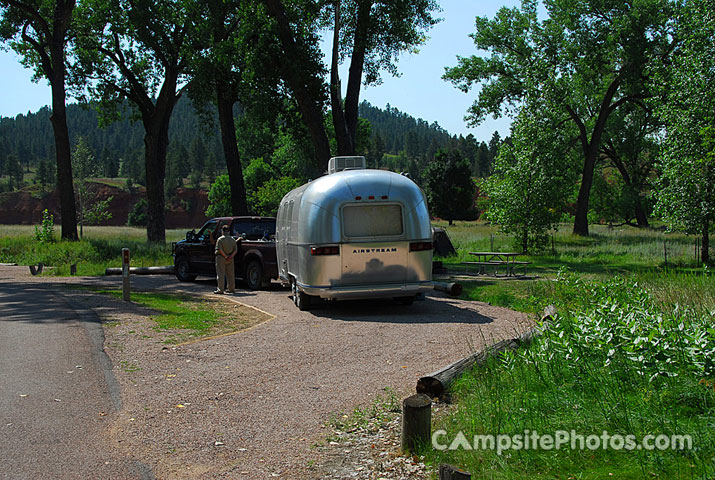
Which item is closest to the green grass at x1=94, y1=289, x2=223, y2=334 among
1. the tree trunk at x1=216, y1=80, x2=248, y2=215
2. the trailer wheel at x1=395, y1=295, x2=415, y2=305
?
the trailer wheel at x1=395, y1=295, x2=415, y2=305

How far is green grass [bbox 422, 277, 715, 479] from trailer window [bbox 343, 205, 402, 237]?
5.76 m

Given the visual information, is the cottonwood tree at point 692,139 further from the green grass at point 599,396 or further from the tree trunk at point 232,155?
the green grass at point 599,396

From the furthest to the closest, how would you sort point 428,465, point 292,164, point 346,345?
1. point 292,164
2. point 346,345
3. point 428,465

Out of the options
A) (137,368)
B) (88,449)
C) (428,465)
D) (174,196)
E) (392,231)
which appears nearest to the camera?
(428,465)

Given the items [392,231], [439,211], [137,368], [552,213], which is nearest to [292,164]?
[439,211]

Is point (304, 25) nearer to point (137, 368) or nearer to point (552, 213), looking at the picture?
point (552, 213)

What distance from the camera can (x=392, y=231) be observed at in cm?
1283

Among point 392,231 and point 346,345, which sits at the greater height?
point 392,231

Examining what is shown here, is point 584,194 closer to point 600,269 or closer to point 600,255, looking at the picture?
point 600,255

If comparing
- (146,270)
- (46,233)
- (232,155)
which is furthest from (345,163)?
(46,233)

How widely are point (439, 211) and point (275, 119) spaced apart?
61.3 meters

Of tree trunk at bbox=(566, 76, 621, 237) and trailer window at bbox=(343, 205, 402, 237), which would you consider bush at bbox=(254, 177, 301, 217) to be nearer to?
tree trunk at bbox=(566, 76, 621, 237)

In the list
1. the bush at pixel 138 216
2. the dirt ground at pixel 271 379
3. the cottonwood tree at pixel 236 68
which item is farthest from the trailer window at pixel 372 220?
the bush at pixel 138 216

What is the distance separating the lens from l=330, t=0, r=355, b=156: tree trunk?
2222 centimetres
